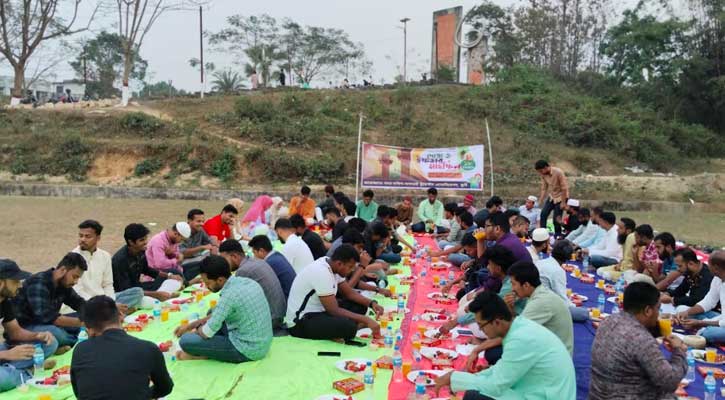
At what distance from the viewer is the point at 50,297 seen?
219 inches

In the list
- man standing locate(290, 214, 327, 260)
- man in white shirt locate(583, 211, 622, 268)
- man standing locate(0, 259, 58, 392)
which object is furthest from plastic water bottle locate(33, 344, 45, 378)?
man in white shirt locate(583, 211, 622, 268)

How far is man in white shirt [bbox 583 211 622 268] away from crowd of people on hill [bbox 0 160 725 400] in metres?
0.02

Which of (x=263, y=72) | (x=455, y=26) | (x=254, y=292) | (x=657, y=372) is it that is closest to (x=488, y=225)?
(x=254, y=292)

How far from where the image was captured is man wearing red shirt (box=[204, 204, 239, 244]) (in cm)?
1034

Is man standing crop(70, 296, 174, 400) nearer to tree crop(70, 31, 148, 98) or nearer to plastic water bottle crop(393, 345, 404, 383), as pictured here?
plastic water bottle crop(393, 345, 404, 383)

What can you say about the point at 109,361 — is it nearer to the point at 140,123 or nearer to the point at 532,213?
the point at 532,213

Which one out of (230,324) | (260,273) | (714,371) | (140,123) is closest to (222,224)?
(260,273)

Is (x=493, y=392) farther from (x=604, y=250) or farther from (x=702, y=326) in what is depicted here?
(x=604, y=250)

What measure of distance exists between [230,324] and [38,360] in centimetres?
174

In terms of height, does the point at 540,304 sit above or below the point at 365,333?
above

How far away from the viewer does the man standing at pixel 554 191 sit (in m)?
13.0

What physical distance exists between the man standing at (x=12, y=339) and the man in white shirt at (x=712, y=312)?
22.1 feet

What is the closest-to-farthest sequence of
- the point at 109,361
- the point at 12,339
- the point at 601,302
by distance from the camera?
the point at 109,361 < the point at 12,339 < the point at 601,302

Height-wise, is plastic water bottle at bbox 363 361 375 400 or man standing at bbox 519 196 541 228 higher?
man standing at bbox 519 196 541 228
